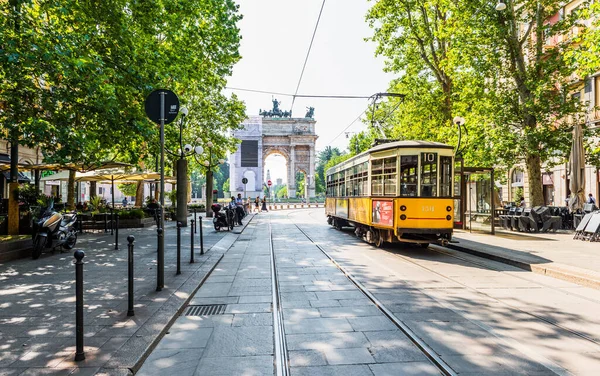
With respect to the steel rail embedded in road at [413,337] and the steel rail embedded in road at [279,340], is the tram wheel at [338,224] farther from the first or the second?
the steel rail embedded in road at [279,340]

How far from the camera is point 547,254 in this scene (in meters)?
10.3

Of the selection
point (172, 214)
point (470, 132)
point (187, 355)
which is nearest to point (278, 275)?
point (187, 355)

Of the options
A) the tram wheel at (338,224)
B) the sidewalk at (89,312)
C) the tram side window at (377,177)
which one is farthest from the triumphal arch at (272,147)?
the sidewalk at (89,312)

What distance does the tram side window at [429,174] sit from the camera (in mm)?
10883

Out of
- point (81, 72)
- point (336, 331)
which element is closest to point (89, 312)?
point (336, 331)

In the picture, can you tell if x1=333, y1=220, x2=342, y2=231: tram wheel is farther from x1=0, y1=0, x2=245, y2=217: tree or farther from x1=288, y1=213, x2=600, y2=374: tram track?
x1=0, y1=0, x2=245, y2=217: tree

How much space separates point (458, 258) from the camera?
34.1 ft

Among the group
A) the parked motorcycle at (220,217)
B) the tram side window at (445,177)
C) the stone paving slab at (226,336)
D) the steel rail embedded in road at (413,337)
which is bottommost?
the stone paving slab at (226,336)

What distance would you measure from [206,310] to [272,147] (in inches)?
2746

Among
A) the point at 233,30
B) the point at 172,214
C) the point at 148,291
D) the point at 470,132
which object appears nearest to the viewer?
the point at 148,291

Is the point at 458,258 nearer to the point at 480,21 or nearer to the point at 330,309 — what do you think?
the point at 330,309

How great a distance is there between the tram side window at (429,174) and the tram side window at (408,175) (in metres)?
0.19

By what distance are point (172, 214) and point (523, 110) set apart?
20.1 metres

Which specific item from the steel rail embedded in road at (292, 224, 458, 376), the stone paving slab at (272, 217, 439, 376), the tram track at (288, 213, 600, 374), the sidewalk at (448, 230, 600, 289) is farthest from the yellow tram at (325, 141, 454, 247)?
the steel rail embedded in road at (292, 224, 458, 376)
